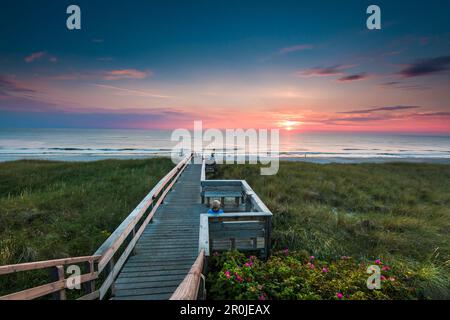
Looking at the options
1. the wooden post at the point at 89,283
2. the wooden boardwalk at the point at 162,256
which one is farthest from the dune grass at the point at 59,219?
the wooden post at the point at 89,283

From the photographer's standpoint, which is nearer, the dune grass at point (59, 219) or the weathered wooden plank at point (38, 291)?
the weathered wooden plank at point (38, 291)

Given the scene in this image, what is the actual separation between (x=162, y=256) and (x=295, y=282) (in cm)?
314

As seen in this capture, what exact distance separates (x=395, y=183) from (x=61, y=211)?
800 inches

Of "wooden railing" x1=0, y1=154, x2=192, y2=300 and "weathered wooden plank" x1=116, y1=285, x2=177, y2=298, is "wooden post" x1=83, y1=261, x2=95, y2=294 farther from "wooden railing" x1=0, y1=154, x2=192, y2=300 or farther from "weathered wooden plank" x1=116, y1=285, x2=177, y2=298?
"weathered wooden plank" x1=116, y1=285, x2=177, y2=298

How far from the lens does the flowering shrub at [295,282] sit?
3.74 metres

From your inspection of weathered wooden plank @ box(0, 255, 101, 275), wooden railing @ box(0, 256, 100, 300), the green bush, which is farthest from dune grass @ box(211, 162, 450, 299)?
weathered wooden plank @ box(0, 255, 101, 275)

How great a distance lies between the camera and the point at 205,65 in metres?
29.6

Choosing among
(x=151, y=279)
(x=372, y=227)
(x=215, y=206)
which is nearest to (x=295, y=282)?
(x=215, y=206)

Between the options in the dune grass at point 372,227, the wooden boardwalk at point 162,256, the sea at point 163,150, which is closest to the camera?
the wooden boardwalk at point 162,256

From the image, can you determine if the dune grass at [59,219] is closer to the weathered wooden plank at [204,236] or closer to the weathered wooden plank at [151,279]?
the weathered wooden plank at [151,279]

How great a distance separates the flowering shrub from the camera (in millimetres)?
3742

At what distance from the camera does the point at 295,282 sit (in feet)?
13.6

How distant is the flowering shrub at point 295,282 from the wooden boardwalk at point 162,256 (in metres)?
0.93

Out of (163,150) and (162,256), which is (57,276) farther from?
(163,150)
